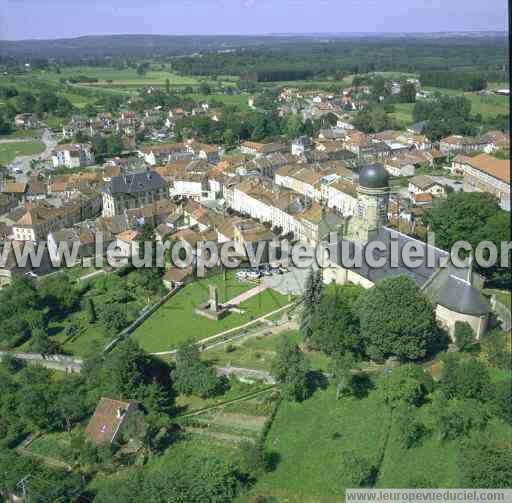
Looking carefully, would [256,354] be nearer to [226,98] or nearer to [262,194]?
[262,194]

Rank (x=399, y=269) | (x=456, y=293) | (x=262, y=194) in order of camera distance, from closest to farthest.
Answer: (x=456, y=293) < (x=399, y=269) < (x=262, y=194)

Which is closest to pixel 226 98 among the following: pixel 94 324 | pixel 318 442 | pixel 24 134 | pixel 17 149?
pixel 24 134

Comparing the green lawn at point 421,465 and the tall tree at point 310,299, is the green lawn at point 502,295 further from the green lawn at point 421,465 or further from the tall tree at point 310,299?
the green lawn at point 421,465

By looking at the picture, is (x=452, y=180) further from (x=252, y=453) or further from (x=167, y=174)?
(x=252, y=453)

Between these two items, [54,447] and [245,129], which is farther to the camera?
[245,129]

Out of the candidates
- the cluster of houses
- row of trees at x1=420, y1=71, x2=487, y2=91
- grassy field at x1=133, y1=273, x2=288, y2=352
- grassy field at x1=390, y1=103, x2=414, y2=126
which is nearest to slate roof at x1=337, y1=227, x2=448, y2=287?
the cluster of houses

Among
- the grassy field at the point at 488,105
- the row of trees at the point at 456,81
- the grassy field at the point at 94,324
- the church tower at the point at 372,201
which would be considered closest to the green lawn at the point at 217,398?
Result: the grassy field at the point at 94,324

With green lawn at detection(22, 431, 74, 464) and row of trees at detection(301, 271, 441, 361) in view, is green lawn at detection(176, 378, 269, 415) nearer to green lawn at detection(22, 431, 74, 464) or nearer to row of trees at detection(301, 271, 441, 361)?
row of trees at detection(301, 271, 441, 361)
